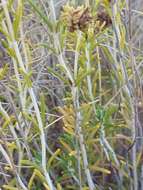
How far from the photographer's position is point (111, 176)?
3.71 feet

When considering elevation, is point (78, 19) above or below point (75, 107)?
above

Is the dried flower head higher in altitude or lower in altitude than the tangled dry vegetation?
higher

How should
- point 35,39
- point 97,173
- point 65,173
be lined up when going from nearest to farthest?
point 65,173 → point 97,173 → point 35,39

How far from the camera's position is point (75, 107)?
85 centimetres

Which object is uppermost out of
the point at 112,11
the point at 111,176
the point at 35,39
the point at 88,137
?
the point at 112,11

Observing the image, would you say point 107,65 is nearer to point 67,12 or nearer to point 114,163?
point 114,163

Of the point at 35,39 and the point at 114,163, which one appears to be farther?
the point at 35,39

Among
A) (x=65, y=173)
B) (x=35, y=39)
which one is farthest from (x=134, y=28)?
(x=65, y=173)

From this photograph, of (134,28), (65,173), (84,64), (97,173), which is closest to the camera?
(84,64)

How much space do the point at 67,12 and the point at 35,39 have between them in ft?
2.02

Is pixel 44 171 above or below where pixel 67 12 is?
below

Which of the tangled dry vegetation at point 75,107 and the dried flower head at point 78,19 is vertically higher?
the dried flower head at point 78,19

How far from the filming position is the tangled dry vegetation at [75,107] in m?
0.80

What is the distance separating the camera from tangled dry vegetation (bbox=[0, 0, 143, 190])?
80 centimetres
